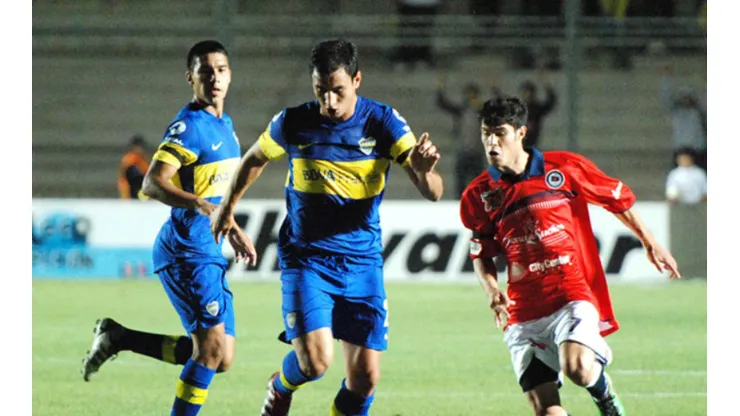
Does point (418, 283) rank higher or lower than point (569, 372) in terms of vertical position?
lower

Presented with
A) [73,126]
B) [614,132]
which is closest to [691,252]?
[614,132]

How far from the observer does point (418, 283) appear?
51.6 feet

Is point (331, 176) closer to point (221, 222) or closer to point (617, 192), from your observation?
point (221, 222)

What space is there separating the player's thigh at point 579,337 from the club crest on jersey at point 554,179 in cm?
60

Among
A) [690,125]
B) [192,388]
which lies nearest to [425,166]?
[192,388]

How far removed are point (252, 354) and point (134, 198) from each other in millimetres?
6955

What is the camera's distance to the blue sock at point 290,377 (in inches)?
254

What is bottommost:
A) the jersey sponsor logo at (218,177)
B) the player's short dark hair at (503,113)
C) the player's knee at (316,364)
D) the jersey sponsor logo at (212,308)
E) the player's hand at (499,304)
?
the player's knee at (316,364)

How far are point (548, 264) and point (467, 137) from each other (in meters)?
12.5

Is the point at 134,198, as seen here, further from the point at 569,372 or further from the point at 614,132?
the point at 569,372

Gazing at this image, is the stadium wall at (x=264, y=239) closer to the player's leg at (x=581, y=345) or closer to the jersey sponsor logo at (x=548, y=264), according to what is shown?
the jersey sponsor logo at (x=548, y=264)

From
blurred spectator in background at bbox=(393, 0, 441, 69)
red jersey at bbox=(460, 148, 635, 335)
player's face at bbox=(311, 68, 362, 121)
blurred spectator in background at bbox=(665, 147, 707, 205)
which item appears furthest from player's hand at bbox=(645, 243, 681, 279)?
blurred spectator in background at bbox=(393, 0, 441, 69)

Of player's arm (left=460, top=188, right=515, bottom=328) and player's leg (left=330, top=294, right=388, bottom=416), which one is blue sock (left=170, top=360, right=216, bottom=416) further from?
player's arm (left=460, top=188, right=515, bottom=328)

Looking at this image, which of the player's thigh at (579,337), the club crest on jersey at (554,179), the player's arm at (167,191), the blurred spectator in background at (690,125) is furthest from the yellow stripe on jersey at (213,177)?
the blurred spectator in background at (690,125)
